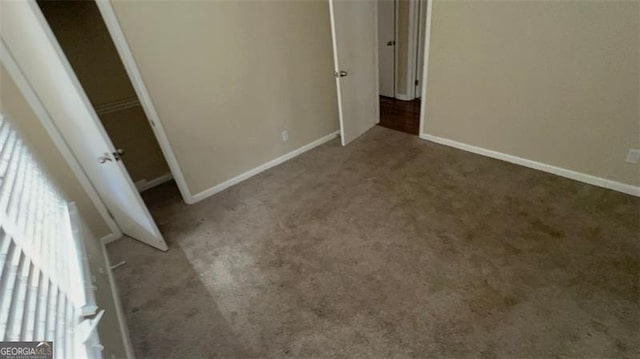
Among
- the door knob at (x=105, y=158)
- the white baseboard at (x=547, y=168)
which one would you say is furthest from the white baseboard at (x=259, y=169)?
the white baseboard at (x=547, y=168)

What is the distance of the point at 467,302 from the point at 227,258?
1.65m

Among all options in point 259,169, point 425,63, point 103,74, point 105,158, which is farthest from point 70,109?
point 425,63

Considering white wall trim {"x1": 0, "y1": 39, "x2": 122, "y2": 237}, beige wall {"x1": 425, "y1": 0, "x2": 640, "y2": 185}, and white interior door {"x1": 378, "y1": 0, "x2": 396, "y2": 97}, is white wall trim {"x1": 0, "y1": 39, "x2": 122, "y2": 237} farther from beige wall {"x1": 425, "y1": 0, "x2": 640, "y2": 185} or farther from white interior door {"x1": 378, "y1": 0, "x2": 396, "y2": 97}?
white interior door {"x1": 378, "y1": 0, "x2": 396, "y2": 97}

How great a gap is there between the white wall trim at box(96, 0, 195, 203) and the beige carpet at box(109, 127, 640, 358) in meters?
0.33

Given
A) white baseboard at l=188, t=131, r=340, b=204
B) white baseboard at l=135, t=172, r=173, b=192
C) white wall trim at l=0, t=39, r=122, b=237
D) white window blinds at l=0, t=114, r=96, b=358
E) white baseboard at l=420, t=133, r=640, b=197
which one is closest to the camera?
white window blinds at l=0, t=114, r=96, b=358

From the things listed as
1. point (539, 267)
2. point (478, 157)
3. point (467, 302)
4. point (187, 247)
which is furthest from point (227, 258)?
point (478, 157)

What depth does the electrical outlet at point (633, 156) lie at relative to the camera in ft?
7.35

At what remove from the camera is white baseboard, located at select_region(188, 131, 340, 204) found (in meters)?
2.96

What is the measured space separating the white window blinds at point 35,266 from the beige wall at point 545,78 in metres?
3.24

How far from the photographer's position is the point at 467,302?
1.76m

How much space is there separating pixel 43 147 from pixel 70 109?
467 mm

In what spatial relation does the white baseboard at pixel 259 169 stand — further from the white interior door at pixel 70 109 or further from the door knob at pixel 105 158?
the door knob at pixel 105 158

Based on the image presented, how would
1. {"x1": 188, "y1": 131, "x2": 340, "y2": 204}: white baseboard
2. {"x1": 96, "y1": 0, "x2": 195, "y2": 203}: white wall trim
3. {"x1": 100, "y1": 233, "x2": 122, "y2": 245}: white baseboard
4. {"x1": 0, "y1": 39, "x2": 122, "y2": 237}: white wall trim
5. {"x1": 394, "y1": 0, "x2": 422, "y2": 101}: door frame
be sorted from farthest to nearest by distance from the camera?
{"x1": 394, "y1": 0, "x2": 422, "y2": 101}: door frame → {"x1": 188, "y1": 131, "x2": 340, "y2": 204}: white baseboard → {"x1": 100, "y1": 233, "x2": 122, "y2": 245}: white baseboard → {"x1": 96, "y1": 0, "x2": 195, "y2": 203}: white wall trim → {"x1": 0, "y1": 39, "x2": 122, "y2": 237}: white wall trim

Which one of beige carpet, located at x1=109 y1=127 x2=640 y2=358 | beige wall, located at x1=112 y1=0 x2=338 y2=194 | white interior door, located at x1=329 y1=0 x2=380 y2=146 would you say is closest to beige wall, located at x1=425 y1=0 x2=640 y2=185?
beige carpet, located at x1=109 y1=127 x2=640 y2=358
